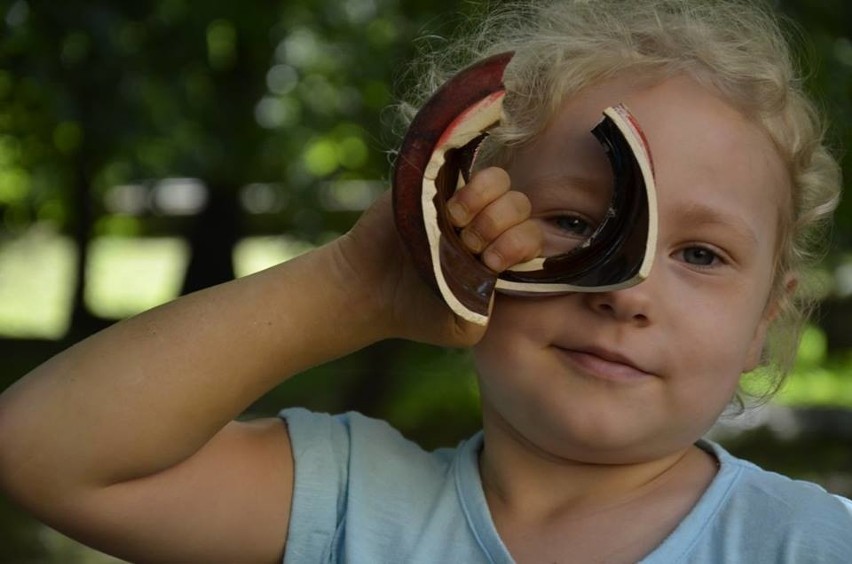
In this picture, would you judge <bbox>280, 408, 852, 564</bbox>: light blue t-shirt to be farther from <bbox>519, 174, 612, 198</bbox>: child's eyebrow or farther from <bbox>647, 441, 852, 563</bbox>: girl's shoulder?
<bbox>519, 174, 612, 198</bbox>: child's eyebrow

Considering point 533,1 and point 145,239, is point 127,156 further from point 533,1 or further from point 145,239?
point 145,239

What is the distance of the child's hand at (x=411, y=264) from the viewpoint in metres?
1.83

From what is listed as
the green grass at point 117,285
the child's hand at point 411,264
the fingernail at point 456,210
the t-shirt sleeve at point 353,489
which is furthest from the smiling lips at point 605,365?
the green grass at point 117,285

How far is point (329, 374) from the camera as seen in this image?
8.17m

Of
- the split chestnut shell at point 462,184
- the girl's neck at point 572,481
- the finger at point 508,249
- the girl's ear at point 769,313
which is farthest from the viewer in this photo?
the girl's ear at point 769,313

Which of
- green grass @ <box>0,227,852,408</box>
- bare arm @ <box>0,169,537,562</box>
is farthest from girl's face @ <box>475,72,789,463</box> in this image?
green grass @ <box>0,227,852,408</box>

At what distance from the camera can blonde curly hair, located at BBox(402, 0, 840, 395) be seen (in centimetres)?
203

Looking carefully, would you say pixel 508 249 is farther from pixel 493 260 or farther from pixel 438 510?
pixel 438 510

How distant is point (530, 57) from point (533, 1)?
50 cm

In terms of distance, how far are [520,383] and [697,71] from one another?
0.56m

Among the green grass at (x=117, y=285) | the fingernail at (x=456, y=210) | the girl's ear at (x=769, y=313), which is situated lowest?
the green grass at (x=117, y=285)

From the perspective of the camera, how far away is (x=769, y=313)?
2.18m

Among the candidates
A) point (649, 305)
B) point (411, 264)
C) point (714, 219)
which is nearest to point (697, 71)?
point (714, 219)

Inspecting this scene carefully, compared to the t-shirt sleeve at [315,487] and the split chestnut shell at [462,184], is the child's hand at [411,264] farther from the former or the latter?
the t-shirt sleeve at [315,487]
